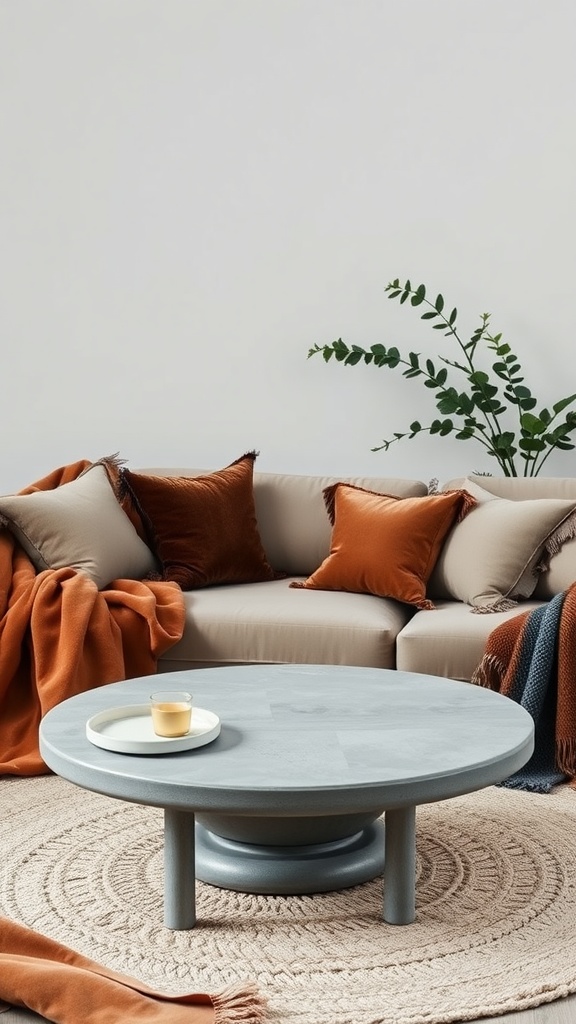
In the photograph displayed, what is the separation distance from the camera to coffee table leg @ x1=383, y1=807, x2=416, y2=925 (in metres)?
2.08

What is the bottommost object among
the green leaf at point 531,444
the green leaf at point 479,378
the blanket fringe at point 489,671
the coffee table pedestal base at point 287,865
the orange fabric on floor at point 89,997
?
the coffee table pedestal base at point 287,865

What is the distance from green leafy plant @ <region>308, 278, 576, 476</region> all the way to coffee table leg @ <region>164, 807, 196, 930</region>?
94.7 inches

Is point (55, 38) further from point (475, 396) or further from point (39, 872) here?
point (39, 872)

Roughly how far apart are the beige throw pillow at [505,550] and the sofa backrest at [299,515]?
0.43 metres

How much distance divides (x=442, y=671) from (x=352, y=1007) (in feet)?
4.69

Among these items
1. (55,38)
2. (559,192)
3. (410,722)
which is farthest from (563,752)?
(55,38)

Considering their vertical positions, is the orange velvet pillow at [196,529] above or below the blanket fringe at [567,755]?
above

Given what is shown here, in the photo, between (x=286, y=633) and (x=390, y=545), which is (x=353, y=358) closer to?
(x=390, y=545)

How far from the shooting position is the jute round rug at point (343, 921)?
74.1 inches

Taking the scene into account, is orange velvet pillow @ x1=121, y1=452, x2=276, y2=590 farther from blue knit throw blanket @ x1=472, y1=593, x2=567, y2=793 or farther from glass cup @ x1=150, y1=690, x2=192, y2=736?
glass cup @ x1=150, y1=690, x2=192, y2=736

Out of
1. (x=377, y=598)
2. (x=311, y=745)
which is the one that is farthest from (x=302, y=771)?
(x=377, y=598)

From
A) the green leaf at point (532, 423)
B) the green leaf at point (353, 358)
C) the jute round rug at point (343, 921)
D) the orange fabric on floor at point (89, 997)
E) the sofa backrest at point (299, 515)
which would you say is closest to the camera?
the orange fabric on floor at point (89, 997)

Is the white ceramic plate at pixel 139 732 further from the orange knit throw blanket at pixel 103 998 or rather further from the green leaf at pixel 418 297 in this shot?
the green leaf at pixel 418 297

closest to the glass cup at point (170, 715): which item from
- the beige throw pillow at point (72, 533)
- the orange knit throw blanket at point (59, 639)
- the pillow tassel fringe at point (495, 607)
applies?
the orange knit throw blanket at point (59, 639)
